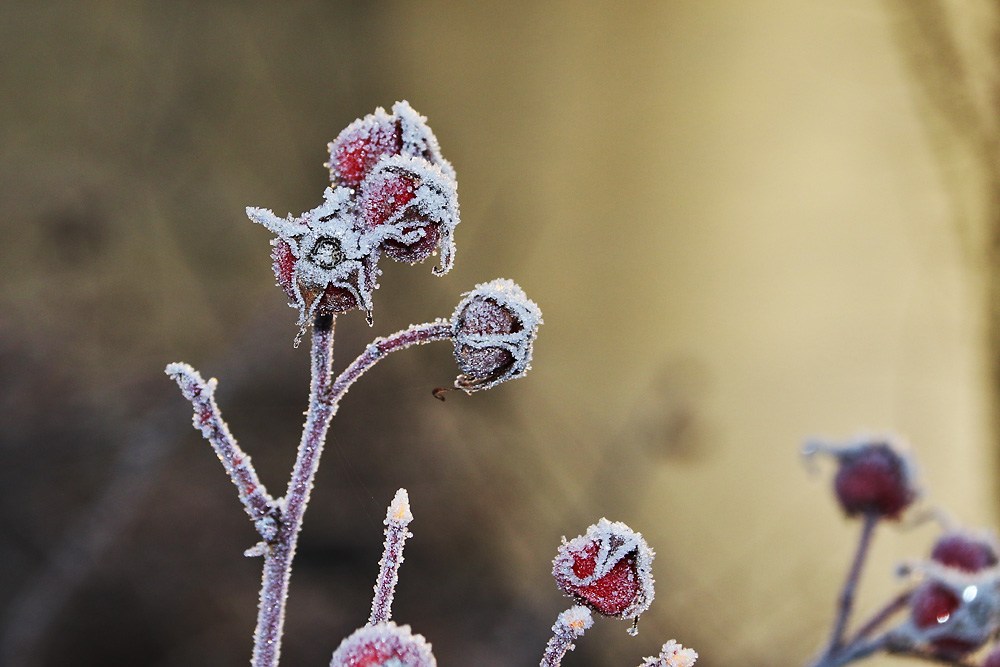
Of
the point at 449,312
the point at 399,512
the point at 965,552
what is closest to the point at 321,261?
the point at 399,512

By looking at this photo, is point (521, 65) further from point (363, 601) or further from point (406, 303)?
point (363, 601)

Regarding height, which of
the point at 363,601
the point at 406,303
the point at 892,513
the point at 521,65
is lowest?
the point at 892,513

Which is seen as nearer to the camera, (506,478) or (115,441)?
(115,441)

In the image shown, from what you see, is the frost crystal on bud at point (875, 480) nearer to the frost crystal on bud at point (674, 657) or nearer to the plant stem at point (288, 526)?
the frost crystal on bud at point (674, 657)

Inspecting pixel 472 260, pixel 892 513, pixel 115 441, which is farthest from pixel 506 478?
pixel 892 513

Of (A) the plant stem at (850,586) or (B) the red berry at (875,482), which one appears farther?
(B) the red berry at (875,482)

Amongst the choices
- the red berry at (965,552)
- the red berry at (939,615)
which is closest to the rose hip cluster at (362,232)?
the red berry at (939,615)

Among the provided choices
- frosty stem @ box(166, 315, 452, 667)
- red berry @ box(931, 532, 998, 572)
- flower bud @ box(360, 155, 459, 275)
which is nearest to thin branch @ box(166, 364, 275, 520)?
frosty stem @ box(166, 315, 452, 667)
